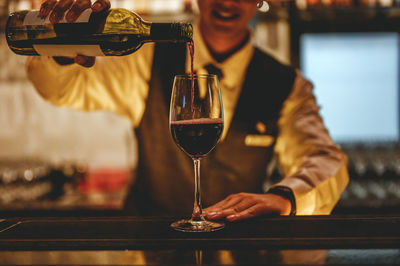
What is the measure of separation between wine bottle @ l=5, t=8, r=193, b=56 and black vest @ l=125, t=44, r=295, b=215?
71 centimetres

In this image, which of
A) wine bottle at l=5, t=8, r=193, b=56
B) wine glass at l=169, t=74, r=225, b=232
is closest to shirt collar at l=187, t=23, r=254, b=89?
wine bottle at l=5, t=8, r=193, b=56

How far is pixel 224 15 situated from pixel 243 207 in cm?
91

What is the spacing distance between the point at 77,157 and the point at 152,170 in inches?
72.1

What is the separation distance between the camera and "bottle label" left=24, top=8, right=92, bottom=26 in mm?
982

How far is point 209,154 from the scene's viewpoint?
1767 mm

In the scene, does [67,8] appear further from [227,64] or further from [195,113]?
[227,64]

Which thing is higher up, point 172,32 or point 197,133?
point 172,32

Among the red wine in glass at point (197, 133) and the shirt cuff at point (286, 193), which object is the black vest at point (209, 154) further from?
the red wine in glass at point (197, 133)

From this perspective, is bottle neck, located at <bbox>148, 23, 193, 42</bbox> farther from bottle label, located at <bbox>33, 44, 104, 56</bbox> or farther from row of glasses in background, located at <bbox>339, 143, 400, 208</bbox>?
row of glasses in background, located at <bbox>339, 143, 400, 208</bbox>

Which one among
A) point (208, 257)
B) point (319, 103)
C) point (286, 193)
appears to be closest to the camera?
point (208, 257)

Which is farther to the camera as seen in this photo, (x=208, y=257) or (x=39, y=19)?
(x=39, y=19)

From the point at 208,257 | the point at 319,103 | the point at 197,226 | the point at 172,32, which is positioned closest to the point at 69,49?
the point at 172,32

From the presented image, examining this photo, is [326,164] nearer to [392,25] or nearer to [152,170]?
[152,170]

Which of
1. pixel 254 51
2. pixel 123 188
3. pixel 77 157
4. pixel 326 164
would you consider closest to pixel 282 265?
pixel 326 164
